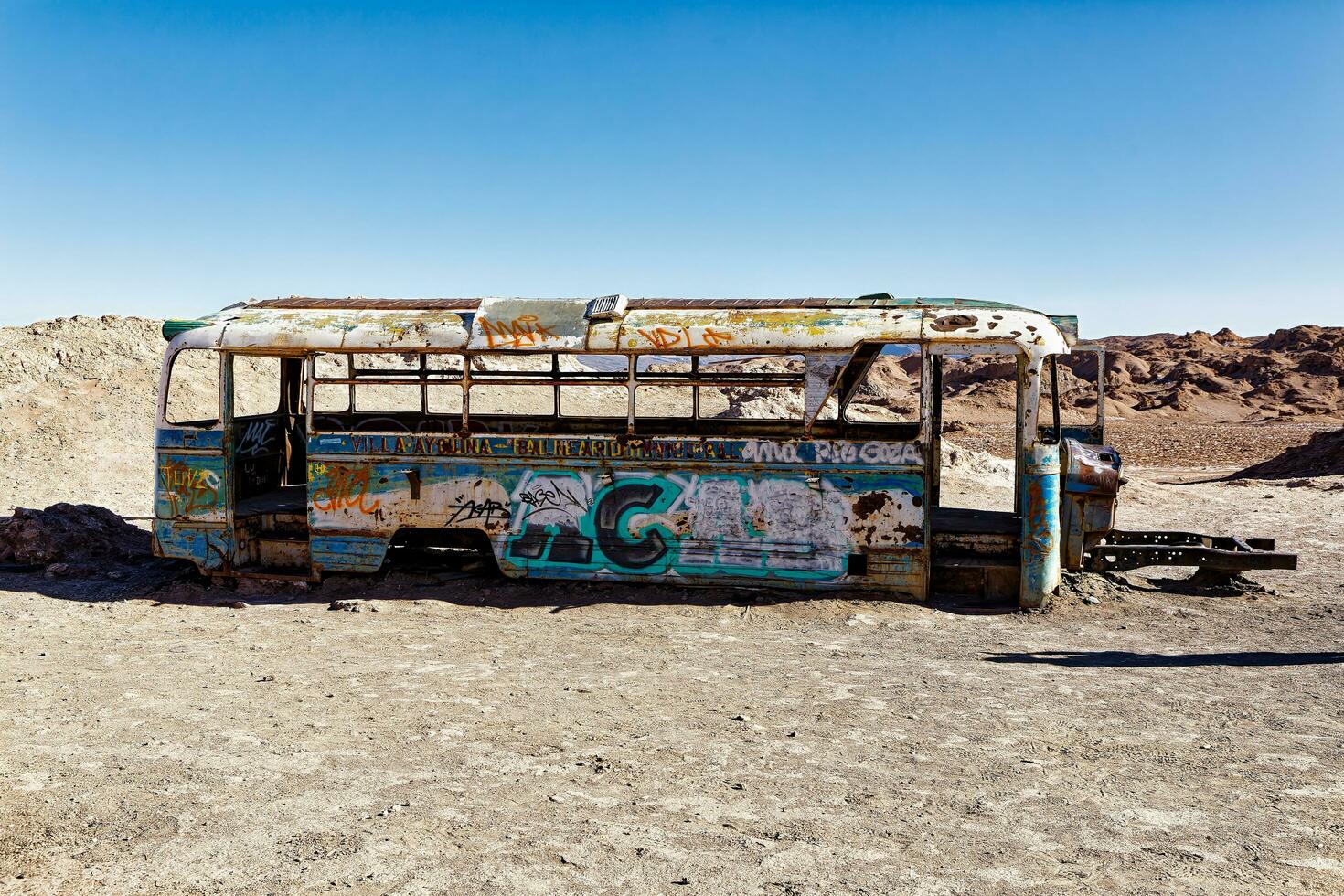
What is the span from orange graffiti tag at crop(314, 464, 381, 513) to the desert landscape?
70 centimetres

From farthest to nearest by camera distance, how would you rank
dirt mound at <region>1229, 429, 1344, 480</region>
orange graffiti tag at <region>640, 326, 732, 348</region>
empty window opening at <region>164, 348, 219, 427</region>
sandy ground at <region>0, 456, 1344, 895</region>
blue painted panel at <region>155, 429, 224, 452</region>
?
empty window opening at <region>164, 348, 219, 427</region> < dirt mound at <region>1229, 429, 1344, 480</region> < blue painted panel at <region>155, 429, 224, 452</region> < orange graffiti tag at <region>640, 326, 732, 348</region> < sandy ground at <region>0, 456, 1344, 895</region>

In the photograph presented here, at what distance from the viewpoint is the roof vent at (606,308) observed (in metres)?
8.50

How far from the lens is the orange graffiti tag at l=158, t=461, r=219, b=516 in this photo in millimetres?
8758

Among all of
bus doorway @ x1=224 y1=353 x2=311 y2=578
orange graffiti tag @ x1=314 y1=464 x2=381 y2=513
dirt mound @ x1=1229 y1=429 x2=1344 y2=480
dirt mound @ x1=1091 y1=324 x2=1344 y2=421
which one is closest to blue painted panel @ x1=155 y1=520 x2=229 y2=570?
bus doorway @ x1=224 y1=353 x2=311 y2=578

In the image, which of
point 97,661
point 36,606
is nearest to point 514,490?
point 97,661

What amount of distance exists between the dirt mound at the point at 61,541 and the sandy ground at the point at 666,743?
1300 millimetres

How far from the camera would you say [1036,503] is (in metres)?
7.74

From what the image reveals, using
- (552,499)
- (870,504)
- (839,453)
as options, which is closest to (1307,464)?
(870,504)

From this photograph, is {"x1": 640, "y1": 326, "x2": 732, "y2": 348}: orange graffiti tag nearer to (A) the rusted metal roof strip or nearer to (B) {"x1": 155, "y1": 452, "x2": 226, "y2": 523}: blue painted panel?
(A) the rusted metal roof strip

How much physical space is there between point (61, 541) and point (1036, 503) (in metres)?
9.31

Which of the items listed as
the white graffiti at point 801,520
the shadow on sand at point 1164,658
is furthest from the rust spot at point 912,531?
the shadow on sand at point 1164,658

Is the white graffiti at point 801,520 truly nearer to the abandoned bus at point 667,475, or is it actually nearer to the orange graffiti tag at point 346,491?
the abandoned bus at point 667,475

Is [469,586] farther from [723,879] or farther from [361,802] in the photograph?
[723,879]

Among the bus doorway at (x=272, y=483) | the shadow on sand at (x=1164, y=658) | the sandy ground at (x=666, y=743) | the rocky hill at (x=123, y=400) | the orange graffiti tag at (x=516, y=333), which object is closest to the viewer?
the sandy ground at (x=666, y=743)
